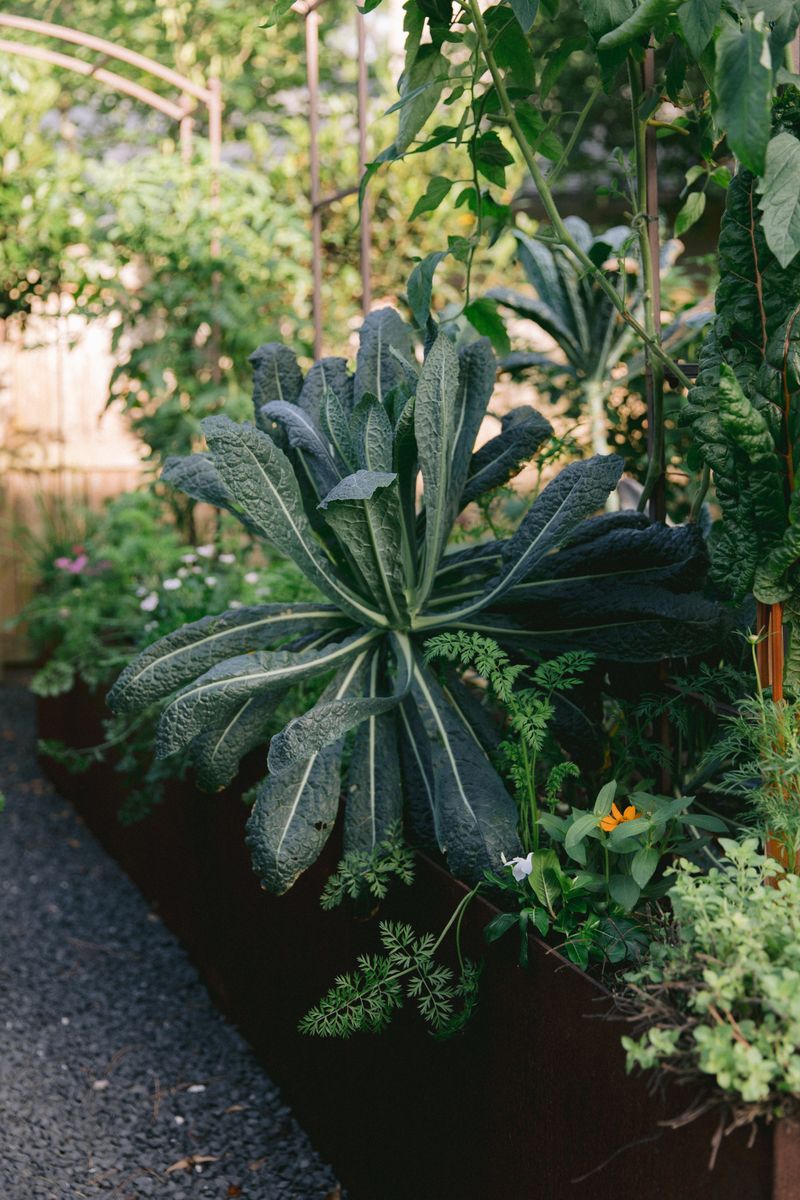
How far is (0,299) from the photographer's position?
5.34 meters

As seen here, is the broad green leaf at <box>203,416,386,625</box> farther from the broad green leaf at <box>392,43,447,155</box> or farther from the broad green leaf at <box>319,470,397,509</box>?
the broad green leaf at <box>392,43,447,155</box>

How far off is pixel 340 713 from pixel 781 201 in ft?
3.05

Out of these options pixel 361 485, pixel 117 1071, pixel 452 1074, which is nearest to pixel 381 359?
pixel 361 485

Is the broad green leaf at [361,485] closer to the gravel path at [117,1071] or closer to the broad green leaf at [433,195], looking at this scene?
the broad green leaf at [433,195]

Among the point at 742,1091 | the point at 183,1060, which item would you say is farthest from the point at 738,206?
the point at 183,1060

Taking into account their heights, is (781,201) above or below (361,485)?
above

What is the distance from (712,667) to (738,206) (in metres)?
0.73

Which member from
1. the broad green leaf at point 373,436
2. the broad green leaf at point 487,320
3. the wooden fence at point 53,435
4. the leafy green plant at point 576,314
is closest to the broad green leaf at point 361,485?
the broad green leaf at point 373,436

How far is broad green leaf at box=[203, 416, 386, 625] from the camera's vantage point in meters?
1.78

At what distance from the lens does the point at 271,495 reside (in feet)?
6.03

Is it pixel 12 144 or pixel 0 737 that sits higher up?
pixel 12 144

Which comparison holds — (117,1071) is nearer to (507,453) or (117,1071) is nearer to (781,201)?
(507,453)

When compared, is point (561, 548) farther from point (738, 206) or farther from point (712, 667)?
point (738, 206)

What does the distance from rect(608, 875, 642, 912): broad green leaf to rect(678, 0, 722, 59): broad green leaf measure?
1020 millimetres
